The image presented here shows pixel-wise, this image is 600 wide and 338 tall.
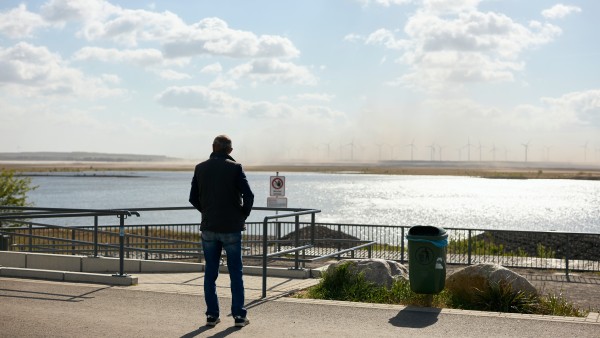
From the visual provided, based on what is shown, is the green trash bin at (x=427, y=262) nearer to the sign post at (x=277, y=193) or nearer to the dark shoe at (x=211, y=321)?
the dark shoe at (x=211, y=321)

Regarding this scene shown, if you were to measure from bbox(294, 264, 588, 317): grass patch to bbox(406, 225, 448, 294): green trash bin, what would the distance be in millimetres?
241

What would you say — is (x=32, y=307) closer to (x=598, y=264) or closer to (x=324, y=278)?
(x=324, y=278)

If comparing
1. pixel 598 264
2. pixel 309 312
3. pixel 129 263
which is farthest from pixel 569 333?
pixel 598 264

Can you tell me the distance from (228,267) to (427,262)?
3.13 meters

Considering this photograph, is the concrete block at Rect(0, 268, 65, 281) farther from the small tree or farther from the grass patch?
the small tree

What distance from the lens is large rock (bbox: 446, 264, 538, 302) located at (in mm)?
11047

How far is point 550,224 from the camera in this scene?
7438 centimetres

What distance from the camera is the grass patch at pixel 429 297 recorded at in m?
10.8

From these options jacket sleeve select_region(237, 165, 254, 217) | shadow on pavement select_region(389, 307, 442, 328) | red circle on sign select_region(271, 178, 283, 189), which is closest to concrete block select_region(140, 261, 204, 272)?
shadow on pavement select_region(389, 307, 442, 328)

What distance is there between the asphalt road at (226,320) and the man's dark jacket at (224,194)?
1185 millimetres

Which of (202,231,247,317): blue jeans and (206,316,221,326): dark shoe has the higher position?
(202,231,247,317): blue jeans

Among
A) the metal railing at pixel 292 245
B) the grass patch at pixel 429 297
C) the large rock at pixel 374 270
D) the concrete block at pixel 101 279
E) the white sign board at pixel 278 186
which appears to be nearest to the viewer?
the grass patch at pixel 429 297

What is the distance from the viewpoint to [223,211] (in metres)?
9.23

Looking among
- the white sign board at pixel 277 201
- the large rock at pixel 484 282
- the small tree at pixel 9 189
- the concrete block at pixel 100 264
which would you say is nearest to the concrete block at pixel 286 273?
the concrete block at pixel 100 264
